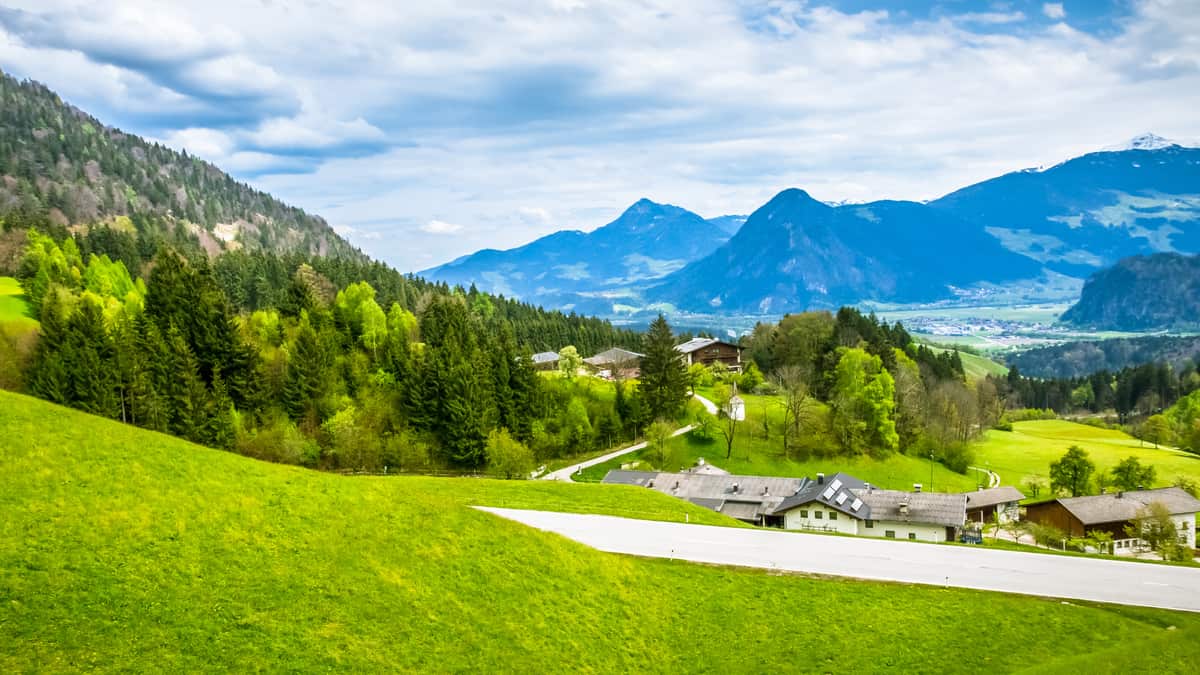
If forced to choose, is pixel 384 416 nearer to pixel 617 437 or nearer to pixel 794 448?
pixel 617 437

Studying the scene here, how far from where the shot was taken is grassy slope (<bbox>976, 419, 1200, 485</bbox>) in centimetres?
9425

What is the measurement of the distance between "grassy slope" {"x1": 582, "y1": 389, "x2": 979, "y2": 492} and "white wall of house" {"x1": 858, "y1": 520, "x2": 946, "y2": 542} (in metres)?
18.0

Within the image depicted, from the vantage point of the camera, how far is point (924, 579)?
31.7m

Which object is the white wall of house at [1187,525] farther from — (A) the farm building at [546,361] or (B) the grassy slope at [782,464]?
(A) the farm building at [546,361]

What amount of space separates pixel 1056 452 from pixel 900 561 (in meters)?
91.9

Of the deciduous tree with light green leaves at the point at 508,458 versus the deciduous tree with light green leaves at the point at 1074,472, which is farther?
the deciduous tree with light green leaves at the point at 1074,472

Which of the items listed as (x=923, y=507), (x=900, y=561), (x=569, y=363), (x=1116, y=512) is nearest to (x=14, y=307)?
(x=569, y=363)

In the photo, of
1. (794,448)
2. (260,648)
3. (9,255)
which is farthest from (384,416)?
(9,255)

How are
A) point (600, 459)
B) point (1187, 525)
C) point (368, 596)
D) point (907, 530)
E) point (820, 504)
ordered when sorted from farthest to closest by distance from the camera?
1. point (600, 459)
2. point (1187, 525)
3. point (820, 504)
4. point (907, 530)
5. point (368, 596)

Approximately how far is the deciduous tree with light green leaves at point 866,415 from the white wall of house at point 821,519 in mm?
24051

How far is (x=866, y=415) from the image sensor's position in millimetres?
89688

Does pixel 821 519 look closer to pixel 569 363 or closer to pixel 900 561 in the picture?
pixel 900 561

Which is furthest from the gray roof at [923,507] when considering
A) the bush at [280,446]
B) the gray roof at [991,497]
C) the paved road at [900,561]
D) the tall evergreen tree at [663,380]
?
the bush at [280,446]

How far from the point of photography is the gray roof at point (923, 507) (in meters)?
60.8
